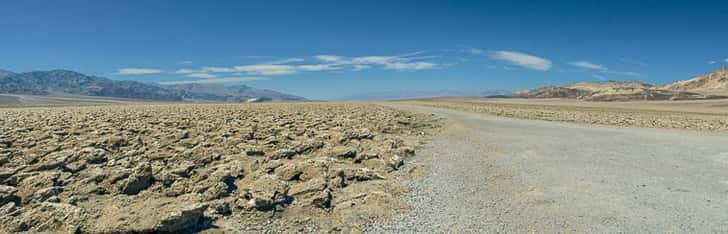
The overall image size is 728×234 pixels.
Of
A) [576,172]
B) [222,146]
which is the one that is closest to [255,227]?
[222,146]

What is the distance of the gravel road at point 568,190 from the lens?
534 cm

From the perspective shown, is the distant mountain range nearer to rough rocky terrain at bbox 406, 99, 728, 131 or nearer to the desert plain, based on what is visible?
rough rocky terrain at bbox 406, 99, 728, 131

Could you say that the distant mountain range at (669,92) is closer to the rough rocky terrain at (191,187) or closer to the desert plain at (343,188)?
the desert plain at (343,188)

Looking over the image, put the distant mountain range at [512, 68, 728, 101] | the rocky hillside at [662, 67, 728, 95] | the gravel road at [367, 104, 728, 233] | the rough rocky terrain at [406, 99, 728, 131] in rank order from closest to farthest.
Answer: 1. the gravel road at [367, 104, 728, 233]
2. the rough rocky terrain at [406, 99, 728, 131]
3. the distant mountain range at [512, 68, 728, 101]
4. the rocky hillside at [662, 67, 728, 95]

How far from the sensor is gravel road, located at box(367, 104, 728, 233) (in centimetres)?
534

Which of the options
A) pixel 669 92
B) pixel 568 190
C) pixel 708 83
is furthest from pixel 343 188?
pixel 708 83

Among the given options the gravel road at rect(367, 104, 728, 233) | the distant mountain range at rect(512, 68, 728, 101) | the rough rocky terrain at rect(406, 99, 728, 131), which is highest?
the distant mountain range at rect(512, 68, 728, 101)

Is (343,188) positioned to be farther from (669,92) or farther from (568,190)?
(669,92)

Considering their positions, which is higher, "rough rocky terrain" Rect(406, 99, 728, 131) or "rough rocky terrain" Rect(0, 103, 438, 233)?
"rough rocky terrain" Rect(406, 99, 728, 131)

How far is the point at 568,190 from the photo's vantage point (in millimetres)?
7129

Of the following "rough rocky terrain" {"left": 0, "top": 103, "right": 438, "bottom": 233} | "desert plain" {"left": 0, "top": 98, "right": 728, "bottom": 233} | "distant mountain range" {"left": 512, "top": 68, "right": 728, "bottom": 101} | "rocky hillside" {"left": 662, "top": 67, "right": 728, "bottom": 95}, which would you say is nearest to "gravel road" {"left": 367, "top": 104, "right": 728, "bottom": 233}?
"desert plain" {"left": 0, "top": 98, "right": 728, "bottom": 233}

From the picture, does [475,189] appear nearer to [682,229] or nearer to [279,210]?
[682,229]

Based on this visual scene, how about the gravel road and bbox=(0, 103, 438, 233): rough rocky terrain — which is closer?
bbox=(0, 103, 438, 233): rough rocky terrain

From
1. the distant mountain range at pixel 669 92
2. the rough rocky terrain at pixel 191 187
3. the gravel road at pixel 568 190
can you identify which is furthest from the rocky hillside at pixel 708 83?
the rough rocky terrain at pixel 191 187
